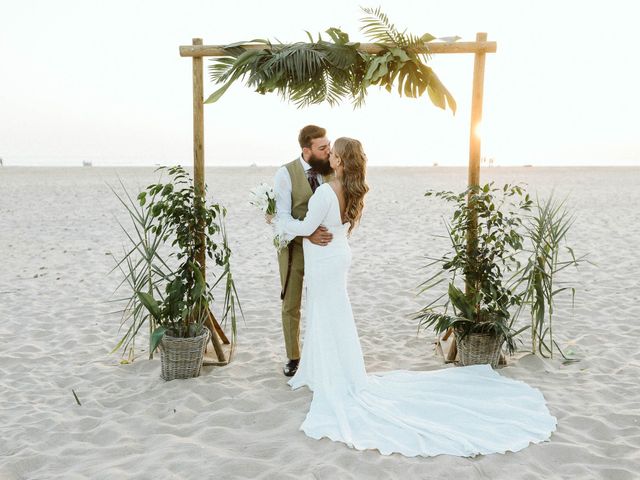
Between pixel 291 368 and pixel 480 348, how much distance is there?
1.39m

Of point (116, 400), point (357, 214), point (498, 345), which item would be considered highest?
point (357, 214)

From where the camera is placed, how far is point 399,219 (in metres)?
13.1

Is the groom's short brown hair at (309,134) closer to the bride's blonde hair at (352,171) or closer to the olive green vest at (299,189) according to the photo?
the olive green vest at (299,189)

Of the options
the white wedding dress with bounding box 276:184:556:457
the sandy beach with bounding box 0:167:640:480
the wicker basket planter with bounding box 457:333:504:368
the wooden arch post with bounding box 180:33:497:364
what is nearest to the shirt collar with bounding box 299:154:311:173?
the white wedding dress with bounding box 276:184:556:457

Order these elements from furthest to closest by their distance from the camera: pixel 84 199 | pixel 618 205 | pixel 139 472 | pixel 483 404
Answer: pixel 84 199 → pixel 618 205 → pixel 483 404 → pixel 139 472

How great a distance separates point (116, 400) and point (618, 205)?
15135 millimetres

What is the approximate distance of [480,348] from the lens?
441cm

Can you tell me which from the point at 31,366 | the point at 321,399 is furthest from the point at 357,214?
the point at 31,366

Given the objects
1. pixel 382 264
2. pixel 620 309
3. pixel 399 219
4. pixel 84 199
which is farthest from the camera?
pixel 84 199

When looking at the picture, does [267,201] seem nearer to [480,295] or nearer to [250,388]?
[250,388]

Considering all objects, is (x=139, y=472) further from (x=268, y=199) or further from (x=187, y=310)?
(x=268, y=199)

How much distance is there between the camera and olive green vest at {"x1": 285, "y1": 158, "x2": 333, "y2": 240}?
4285 millimetres

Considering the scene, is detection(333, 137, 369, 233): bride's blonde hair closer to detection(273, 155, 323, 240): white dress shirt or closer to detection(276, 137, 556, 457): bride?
detection(276, 137, 556, 457): bride

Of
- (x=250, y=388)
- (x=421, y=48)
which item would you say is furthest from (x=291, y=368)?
(x=421, y=48)
